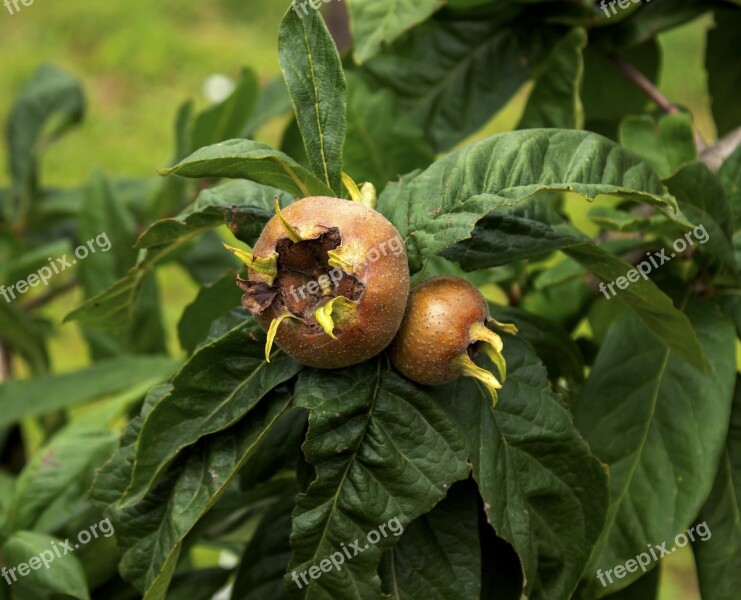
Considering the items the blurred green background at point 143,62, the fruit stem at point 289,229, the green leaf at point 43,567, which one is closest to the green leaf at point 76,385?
the green leaf at point 43,567

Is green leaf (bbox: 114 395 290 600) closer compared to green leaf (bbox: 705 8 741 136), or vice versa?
green leaf (bbox: 114 395 290 600)

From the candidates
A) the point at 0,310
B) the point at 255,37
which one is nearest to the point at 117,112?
the point at 255,37

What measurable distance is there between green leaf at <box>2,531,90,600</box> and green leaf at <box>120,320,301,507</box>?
36 cm

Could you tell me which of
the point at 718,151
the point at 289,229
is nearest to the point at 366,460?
the point at 289,229

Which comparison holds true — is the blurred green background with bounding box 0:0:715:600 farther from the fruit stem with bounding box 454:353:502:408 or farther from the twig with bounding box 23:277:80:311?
the fruit stem with bounding box 454:353:502:408

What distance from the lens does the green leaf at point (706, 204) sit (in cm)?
120

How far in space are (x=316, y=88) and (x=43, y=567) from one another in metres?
0.81

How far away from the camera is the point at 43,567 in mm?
1394

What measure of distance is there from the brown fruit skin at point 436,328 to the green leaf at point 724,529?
0.57 meters

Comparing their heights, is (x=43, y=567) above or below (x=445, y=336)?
below

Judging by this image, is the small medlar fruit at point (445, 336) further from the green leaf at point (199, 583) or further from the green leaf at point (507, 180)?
the green leaf at point (199, 583)

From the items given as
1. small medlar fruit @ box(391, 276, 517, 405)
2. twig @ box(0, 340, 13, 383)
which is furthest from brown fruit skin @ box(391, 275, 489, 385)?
twig @ box(0, 340, 13, 383)

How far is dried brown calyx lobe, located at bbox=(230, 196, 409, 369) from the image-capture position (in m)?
0.91

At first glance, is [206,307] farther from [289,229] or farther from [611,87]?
[611,87]
